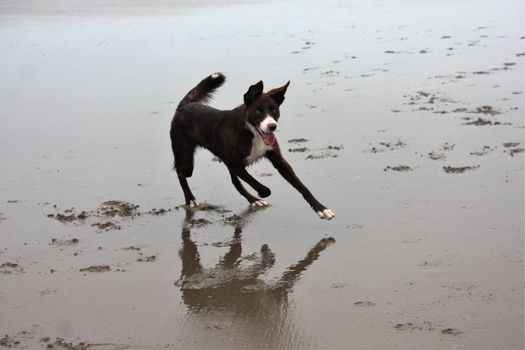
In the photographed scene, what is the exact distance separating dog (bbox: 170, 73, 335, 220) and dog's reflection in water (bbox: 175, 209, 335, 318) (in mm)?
815

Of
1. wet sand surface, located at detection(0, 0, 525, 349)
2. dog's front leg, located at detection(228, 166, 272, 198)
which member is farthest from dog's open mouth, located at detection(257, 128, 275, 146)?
wet sand surface, located at detection(0, 0, 525, 349)

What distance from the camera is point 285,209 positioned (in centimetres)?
725

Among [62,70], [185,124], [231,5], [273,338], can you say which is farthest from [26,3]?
[273,338]

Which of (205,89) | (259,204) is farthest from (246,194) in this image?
(205,89)

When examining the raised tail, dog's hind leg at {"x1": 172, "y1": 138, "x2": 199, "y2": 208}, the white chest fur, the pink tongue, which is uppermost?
the raised tail

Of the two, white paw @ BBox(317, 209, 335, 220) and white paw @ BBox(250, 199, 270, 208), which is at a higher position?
white paw @ BBox(317, 209, 335, 220)

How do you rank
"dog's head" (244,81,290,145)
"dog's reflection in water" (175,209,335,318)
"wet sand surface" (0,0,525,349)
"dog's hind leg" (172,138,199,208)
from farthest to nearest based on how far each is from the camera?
1. "dog's hind leg" (172,138,199,208)
2. "dog's head" (244,81,290,145)
3. "dog's reflection in water" (175,209,335,318)
4. "wet sand surface" (0,0,525,349)

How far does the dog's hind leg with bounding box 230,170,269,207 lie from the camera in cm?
738

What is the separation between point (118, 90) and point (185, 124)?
5077 millimetres

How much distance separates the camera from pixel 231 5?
2341cm

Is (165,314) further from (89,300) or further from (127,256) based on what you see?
(127,256)

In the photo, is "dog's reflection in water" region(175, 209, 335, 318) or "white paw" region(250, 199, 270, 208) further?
"white paw" region(250, 199, 270, 208)

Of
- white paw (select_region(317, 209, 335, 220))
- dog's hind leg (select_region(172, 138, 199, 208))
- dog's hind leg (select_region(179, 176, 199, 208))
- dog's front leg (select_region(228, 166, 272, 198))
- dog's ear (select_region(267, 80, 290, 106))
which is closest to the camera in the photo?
white paw (select_region(317, 209, 335, 220))

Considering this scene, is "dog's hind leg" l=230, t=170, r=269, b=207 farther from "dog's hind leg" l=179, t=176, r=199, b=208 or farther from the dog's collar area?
the dog's collar area
